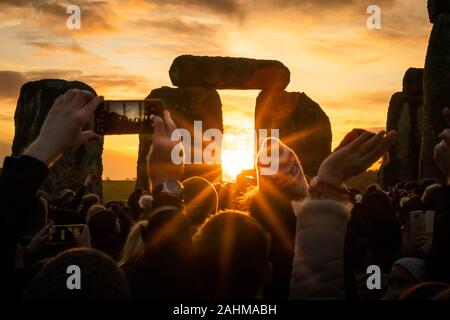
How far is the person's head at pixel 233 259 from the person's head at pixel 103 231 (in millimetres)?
2463

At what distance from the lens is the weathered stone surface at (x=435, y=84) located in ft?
52.4

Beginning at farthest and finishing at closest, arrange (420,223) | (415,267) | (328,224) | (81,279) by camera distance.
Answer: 1. (420,223)
2. (415,267)
3. (328,224)
4. (81,279)

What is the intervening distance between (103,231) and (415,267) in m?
2.41

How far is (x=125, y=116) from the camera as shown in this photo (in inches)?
101

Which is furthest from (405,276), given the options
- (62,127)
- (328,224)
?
(62,127)

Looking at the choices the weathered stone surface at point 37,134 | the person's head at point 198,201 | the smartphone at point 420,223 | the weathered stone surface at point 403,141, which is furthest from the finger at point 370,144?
the weathered stone surface at point 403,141

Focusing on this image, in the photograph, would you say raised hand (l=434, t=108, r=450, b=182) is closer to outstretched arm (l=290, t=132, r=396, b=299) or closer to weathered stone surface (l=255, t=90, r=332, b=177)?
outstretched arm (l=290, t=132, r=396, b=299)

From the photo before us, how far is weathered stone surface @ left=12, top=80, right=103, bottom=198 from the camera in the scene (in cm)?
1630

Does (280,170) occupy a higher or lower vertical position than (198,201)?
higher

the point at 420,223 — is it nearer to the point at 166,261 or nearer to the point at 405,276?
the point at 405,276

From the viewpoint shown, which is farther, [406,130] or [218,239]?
[406,130]
